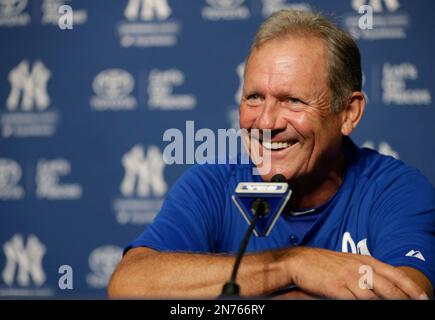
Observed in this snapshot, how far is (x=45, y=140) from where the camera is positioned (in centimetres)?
371

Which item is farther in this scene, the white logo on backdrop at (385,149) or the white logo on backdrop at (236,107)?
the white logo on backdrop at (236,107)

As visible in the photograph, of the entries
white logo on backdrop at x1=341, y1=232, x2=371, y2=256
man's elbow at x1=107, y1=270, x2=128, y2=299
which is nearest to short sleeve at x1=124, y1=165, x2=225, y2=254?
man's elbow at x1=107, y1=270, x2=128, y2=299

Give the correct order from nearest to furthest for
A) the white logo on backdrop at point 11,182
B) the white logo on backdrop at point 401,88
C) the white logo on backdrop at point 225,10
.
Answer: the white logo on backdrop at point 401,88, the white logo on backdrop at point 225,10, the white logo on backdrop at point 11,182

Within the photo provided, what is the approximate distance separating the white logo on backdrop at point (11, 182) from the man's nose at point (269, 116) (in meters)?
2.14

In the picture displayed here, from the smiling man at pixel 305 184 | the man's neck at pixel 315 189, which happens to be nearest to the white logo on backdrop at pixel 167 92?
the smiling man at pixel 305 184

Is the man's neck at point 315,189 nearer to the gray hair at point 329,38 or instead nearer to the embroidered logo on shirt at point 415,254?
the gray hair at point 329,38

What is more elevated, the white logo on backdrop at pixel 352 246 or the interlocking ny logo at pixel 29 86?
the interlocking ny logo at pixel 29 86

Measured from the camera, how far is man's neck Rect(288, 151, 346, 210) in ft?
6.70

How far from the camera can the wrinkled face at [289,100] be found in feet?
6.35

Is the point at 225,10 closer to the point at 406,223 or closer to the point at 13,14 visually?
the point at 13,14

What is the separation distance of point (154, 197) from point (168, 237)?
166cm

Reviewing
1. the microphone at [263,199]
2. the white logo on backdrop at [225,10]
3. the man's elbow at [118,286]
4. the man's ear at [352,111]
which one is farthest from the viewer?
the white logo on backdrop at [225,10]

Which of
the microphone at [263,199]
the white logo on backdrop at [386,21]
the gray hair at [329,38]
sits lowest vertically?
the microphone at [263,199]

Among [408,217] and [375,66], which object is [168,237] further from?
[375,66]
